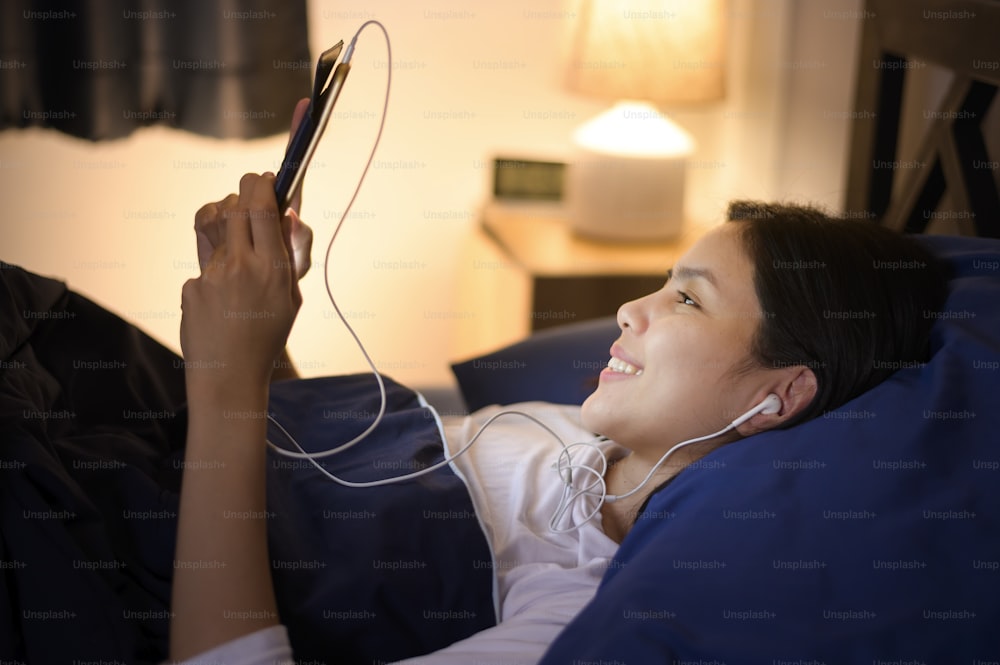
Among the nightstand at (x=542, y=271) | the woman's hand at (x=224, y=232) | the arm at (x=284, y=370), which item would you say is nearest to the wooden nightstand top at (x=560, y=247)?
the nightstand at (x=542, y=271)

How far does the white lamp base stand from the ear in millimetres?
1262

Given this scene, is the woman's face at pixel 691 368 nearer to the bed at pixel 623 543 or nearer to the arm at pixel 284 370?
the bed at pixel 623 543

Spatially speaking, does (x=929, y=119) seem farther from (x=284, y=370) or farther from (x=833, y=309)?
(x=284, y=370)

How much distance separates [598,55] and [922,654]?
1.71 metres

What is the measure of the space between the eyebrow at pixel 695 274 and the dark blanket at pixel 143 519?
373mm

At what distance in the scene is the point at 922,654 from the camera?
2.76ft

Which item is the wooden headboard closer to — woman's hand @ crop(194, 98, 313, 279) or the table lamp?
the table lamp

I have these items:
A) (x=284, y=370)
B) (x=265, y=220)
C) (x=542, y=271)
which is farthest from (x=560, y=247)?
(x=265, y=220)

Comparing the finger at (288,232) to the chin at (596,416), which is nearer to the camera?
the finger at (288,232)

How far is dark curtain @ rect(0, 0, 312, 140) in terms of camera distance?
224 cm

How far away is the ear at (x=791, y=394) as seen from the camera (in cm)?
113

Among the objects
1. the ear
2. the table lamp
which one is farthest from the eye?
the table lamp

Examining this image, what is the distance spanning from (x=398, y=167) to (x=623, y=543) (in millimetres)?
1832

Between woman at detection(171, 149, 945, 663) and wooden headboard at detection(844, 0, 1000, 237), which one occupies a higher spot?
wooden headboard at detection(844, 0, 1000, 237)
